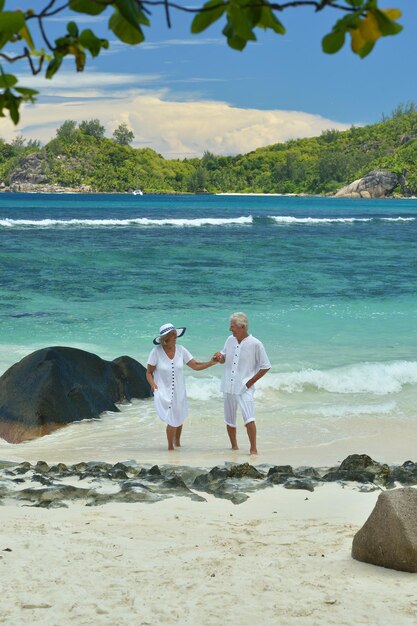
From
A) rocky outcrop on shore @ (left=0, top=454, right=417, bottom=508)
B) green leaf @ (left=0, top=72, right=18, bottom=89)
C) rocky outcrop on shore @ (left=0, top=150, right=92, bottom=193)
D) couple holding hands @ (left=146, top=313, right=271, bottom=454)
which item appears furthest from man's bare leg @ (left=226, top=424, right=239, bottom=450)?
rocky outcrop on shore @ (left=0, top=150, right=92, bottom=193)

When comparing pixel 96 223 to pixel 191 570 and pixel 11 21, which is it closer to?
A: pixel 191 570

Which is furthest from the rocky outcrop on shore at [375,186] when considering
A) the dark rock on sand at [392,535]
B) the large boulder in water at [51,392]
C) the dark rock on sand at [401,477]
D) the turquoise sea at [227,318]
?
the dark rock on sand at [392,535]

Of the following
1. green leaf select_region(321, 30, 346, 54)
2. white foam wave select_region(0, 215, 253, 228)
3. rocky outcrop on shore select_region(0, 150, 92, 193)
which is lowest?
green leaf select_region(321, 30, 346, 54)

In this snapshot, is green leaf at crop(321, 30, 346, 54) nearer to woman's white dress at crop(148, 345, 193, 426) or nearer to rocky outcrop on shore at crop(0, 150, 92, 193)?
woman's white dress at crop(148, 345, 193, 426)

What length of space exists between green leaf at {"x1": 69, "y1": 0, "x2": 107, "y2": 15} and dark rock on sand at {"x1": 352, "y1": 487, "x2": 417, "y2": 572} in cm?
400

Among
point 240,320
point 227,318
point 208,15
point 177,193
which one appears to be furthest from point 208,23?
point 177,193

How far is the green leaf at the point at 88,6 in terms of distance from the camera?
2119 mm

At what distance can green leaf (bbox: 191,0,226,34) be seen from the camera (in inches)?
83.4

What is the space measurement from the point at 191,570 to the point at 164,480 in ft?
7.92

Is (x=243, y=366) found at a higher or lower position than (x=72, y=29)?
lower

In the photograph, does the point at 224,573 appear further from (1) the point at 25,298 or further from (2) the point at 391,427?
(1) the point at 25,298

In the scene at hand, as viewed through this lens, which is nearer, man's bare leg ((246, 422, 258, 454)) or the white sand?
the white sand

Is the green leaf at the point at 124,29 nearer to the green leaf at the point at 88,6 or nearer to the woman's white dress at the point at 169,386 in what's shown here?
the green leaf at the point at 88,6

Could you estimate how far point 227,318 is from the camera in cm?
1894
